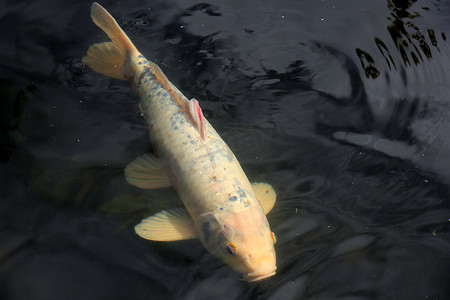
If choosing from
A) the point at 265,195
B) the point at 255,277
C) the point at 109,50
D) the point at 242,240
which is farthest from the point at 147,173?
the point at 109,50

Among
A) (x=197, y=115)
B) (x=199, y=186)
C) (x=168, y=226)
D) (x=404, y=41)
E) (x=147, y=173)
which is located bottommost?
(x=168, y=226)

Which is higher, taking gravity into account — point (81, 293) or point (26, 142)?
point (26, 142)

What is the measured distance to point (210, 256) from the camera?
3641 mm

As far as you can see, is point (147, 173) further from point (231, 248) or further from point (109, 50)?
point (109, 50)

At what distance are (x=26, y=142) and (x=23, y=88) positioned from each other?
747mm

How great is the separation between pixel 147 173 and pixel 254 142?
105 centimetres

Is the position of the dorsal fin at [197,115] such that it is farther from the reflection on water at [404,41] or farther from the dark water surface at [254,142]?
the reflection on water at [404,41]

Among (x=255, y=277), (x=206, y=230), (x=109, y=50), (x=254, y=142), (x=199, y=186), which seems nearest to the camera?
(x=255, y=277)

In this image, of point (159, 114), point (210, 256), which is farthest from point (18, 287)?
point (159, 114)

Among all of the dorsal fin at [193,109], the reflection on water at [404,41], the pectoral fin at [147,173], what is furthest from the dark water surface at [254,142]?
the dorsal fin at [193,109]

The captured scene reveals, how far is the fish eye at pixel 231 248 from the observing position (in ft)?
11.1

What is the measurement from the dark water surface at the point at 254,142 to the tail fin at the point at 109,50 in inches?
7.9

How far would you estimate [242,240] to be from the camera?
3.38m

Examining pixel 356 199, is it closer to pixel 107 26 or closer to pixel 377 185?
pixel 377 185
